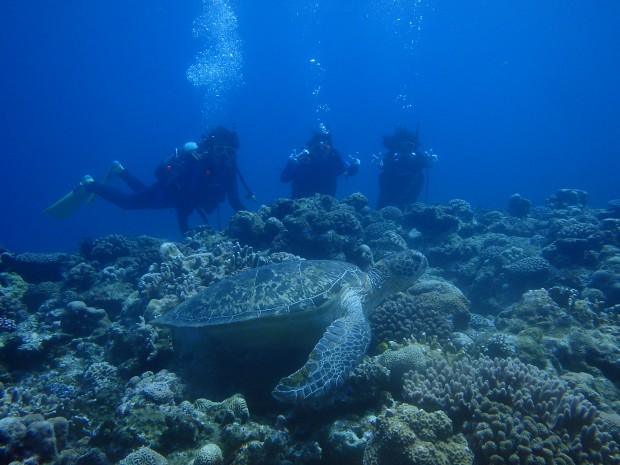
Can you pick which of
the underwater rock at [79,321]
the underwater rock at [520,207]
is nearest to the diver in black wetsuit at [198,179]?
the underwater rock at [79,321]

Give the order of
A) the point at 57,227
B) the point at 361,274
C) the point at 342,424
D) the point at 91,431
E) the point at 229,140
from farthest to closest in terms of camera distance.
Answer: the point at 57,227
the point at 229,140
the point at 361,274
the point at 91,431
the point at 342,424

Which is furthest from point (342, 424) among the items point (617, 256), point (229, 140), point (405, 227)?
point (229, 140)

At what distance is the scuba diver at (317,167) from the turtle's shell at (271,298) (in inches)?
346

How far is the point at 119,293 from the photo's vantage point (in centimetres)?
777

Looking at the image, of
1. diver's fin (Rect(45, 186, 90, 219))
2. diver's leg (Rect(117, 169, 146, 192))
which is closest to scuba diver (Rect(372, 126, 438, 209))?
diver's leg (Rect(117, 169, 146, 192))

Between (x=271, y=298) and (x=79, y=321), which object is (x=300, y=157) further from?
(x=271, y=298)

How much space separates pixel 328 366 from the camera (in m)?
3.45

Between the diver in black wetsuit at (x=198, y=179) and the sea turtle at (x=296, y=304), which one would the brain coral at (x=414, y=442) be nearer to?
the sea turtle at (x=296, y=304)

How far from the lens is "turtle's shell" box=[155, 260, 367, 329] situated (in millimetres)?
4594

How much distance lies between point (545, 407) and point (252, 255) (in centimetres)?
559

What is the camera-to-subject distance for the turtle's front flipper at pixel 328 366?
3213 millimetres

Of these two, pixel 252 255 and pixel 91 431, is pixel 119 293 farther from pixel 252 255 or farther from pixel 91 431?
pixel 91 431

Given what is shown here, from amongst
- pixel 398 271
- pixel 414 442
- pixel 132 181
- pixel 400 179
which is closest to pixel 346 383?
pixel 414 442

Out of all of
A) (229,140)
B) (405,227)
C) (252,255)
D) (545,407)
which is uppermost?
(229,140)
